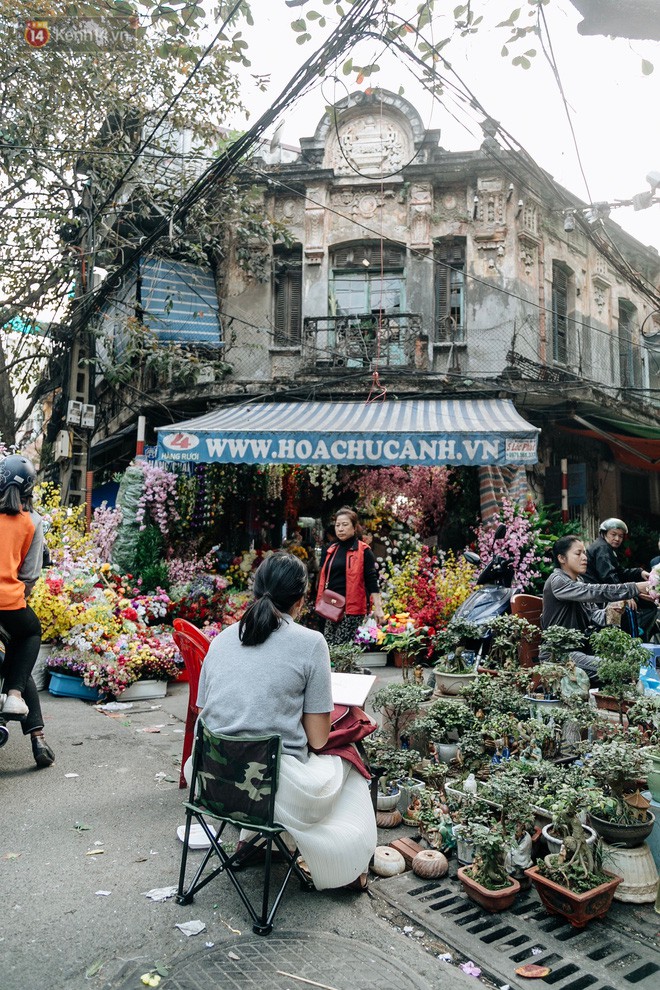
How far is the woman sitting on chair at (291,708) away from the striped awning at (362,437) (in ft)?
22.3

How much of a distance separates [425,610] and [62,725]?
504cm

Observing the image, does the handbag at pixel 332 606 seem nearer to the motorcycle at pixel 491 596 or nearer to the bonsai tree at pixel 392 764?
the motorcycle at pixel 491 596

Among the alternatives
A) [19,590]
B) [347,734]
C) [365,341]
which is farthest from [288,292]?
[347,734]

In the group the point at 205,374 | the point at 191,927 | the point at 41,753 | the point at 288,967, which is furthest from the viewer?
the point at 205,374

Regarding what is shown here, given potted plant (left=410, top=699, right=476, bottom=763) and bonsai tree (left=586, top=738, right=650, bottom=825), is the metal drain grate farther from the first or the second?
potted plant (left=410, top=699, right=476, bottom=763)

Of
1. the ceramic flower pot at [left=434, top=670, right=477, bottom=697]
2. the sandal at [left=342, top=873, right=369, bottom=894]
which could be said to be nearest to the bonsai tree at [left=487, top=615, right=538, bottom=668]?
the ceramic flower pot at [left=434, top=670, right=477, bottom=697]

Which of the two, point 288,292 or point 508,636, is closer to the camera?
point 508,636

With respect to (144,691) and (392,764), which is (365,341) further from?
(392,764)

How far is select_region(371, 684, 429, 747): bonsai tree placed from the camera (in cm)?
472

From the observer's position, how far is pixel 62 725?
20.4 feet

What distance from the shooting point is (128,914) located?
121 inches

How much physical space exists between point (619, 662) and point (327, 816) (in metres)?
2.28

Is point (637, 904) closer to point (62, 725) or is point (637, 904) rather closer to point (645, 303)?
point (62, 725)

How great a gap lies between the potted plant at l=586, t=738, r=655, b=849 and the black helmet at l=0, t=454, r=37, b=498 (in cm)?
386
